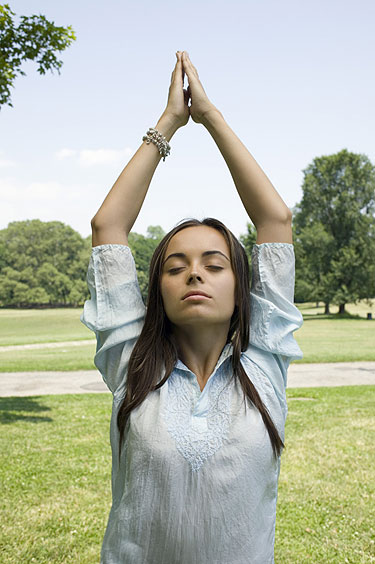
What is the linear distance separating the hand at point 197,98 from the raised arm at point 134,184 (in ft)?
0.10

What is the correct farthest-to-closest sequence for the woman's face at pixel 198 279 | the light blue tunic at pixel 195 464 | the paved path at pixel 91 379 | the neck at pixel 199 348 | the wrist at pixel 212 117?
the paved path at pixel 91 379, the wrist at pixel 212 117, the neck at pixel 199 348, the woman's face at pixel 198 279, the light blue tunic at pixel 195 464

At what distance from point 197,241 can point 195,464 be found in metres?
0.65

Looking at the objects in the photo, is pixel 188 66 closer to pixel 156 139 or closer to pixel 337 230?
pixel 156 139

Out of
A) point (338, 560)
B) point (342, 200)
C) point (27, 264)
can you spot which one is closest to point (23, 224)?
point (27, 264)

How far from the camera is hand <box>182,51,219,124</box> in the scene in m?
1.81

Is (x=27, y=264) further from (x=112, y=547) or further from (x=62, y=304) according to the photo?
(x=112, y=547)

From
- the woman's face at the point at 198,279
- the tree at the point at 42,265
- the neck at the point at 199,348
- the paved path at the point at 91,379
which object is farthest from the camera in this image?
the tree at the point at 42,265

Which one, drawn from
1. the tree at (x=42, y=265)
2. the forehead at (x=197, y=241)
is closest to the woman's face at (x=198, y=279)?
the forehead at (x=197, y=241)

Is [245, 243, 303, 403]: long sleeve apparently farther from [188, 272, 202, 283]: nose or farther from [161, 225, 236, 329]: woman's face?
[188, 272, 202, 283]: nose

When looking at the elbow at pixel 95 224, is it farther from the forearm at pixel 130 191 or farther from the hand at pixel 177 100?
the hand at pixel 177 100

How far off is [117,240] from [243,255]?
41 cm

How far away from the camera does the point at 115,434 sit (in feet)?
5.34

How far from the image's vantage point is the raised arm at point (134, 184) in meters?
1.75

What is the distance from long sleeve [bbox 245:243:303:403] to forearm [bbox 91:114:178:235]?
435mm
